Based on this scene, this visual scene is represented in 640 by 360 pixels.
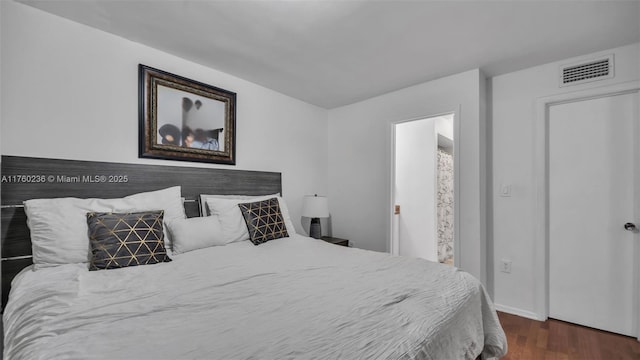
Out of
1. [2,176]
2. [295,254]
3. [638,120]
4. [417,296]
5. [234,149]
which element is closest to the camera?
[417,296]

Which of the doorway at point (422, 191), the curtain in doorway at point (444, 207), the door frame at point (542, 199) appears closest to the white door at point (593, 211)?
the door frame at point (542, 199)

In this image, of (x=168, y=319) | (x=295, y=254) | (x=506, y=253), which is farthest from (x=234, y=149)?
(x=506, y=253)

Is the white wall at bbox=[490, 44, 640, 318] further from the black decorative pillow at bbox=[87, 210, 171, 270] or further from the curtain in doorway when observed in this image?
the black decorative pillow at bbox=[87, 210, 171, 270]

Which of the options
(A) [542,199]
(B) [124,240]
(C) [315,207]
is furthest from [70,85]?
(A) [542,199]

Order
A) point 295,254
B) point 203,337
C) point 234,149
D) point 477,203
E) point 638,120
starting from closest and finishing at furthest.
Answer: point 203,337
point 295,254
point 638,120
point 477,203
point 234,149

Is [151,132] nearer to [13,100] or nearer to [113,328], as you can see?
[13,100]

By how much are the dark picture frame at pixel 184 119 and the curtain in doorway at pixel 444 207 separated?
324 cm

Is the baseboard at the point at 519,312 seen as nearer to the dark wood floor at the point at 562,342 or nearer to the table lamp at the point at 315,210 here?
the dark wood floor at the point at 562,342

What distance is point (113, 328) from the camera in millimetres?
989

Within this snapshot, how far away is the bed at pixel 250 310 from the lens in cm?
90

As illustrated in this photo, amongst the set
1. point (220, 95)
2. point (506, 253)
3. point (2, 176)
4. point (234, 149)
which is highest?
point (220, 95)

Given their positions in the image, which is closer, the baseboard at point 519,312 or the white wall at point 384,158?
the baseboard at point 519,312

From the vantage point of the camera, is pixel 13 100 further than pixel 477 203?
No

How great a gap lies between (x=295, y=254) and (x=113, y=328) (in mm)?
1220
